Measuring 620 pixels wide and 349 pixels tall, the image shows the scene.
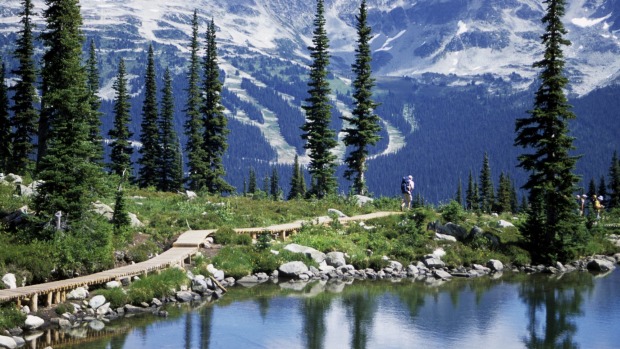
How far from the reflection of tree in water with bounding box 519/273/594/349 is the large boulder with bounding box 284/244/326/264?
11.0 m

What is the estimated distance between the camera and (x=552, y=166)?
40875 millimetres

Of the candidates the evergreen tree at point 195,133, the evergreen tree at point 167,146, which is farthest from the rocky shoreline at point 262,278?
the evergreen tree at point 167,146

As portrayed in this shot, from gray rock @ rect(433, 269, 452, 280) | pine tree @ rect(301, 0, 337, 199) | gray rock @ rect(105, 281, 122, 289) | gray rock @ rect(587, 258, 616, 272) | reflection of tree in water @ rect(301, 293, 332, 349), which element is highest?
pine tree @ rect(301, 0, 337, 199)

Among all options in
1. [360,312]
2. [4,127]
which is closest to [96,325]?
[360,312]

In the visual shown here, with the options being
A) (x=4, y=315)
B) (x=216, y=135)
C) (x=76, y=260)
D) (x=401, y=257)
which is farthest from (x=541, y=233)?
(x=216, y=135)

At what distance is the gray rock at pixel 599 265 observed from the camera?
140 ft

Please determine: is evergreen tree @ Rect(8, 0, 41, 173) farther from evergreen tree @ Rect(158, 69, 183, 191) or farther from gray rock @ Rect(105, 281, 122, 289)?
gray rock @ Rect(105, 281, 122, 289)

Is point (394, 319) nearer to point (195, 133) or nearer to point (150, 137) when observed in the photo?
point (195, 133)

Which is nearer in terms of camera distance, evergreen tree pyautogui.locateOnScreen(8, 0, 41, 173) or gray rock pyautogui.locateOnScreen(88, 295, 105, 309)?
gray rock pyautogui.locateOnScreen(88, 295, 105, 309)

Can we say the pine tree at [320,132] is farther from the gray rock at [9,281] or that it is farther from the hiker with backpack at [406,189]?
the gray rock at [9,281]

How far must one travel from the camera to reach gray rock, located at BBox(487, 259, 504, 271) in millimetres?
41125

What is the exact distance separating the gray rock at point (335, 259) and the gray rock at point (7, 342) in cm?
1958

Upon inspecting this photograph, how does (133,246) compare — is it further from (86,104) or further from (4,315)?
(4,315)

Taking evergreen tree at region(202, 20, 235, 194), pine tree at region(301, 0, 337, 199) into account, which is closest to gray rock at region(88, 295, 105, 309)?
pine tree at region(301, 0, 337, 199)
